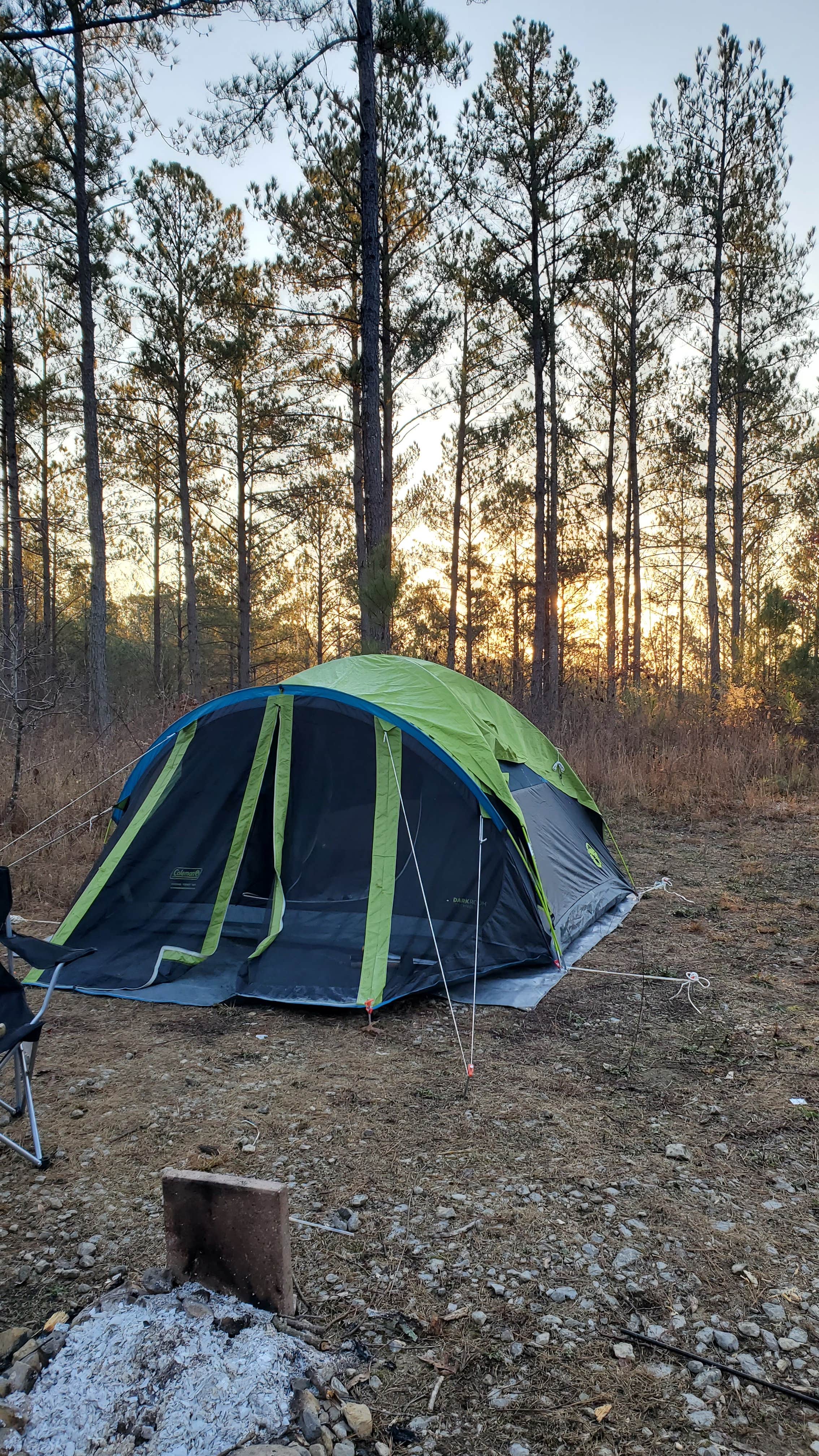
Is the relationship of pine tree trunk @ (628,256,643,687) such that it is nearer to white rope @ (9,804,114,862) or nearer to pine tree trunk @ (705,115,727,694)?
pine tree trunk @ (705,115,727,694)

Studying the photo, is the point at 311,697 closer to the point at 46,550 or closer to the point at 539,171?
the point at 539,171

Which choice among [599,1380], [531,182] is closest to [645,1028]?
[599,1380]

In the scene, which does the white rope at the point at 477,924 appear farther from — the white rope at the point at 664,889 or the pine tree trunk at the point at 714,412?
the pine tree trunk at the point at 714,412

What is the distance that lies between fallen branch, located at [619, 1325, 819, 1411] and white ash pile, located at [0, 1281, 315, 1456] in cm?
80

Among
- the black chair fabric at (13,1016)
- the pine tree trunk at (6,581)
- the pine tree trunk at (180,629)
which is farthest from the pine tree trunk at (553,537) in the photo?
the black chair fabric at (13,1016)

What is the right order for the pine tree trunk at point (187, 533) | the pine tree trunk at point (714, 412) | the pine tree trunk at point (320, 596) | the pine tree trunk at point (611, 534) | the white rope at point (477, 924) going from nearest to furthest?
the white rope at point (477, 924) → the pine tree trunk at point (714, 412) → the pine tree trunk at point (187, 533) → the pine tree trunk at point (611, 534) → the pine tree trunk at point (320, 596)

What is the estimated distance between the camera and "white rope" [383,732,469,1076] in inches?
147

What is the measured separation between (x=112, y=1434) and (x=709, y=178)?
54.4ft

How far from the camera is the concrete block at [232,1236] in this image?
80.1 inches

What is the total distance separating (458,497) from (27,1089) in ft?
55.6

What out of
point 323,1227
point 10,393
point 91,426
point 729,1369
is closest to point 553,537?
point 91,426

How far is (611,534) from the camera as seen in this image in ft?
62.5

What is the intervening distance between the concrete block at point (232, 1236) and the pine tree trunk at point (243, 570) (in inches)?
587

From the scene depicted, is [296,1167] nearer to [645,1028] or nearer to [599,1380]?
[599,1380]
